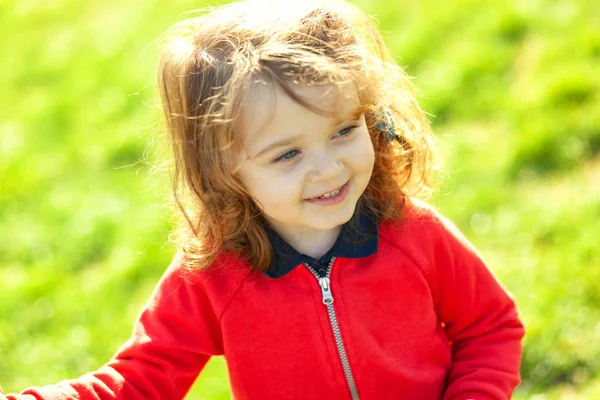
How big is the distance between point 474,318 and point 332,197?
501mm

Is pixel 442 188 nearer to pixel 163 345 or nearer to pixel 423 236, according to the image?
pixel 423 236

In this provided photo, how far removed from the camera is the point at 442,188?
386cm

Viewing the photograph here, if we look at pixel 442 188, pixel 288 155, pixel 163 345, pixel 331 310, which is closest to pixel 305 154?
pixel 288 155

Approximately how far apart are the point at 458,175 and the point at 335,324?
1.95 m

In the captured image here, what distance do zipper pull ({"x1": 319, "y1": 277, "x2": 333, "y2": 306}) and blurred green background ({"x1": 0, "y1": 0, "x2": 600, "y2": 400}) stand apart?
2.46ft

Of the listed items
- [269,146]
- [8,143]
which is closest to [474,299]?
[269,146]

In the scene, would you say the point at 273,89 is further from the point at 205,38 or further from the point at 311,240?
the point at 311,240

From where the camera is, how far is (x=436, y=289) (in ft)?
7.13

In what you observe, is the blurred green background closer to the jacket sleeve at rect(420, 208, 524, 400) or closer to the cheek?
the cheek

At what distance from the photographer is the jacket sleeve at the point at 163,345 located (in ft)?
6.97

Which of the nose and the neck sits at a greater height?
the nose

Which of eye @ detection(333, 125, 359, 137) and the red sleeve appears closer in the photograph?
eye @ detection(333, 125, 359, 137)

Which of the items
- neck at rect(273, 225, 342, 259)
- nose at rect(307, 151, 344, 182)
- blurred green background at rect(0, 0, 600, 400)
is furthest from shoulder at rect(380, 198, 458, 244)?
blurred green background at rect(0, 0, 600, 400)

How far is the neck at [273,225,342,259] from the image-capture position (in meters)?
2.17
